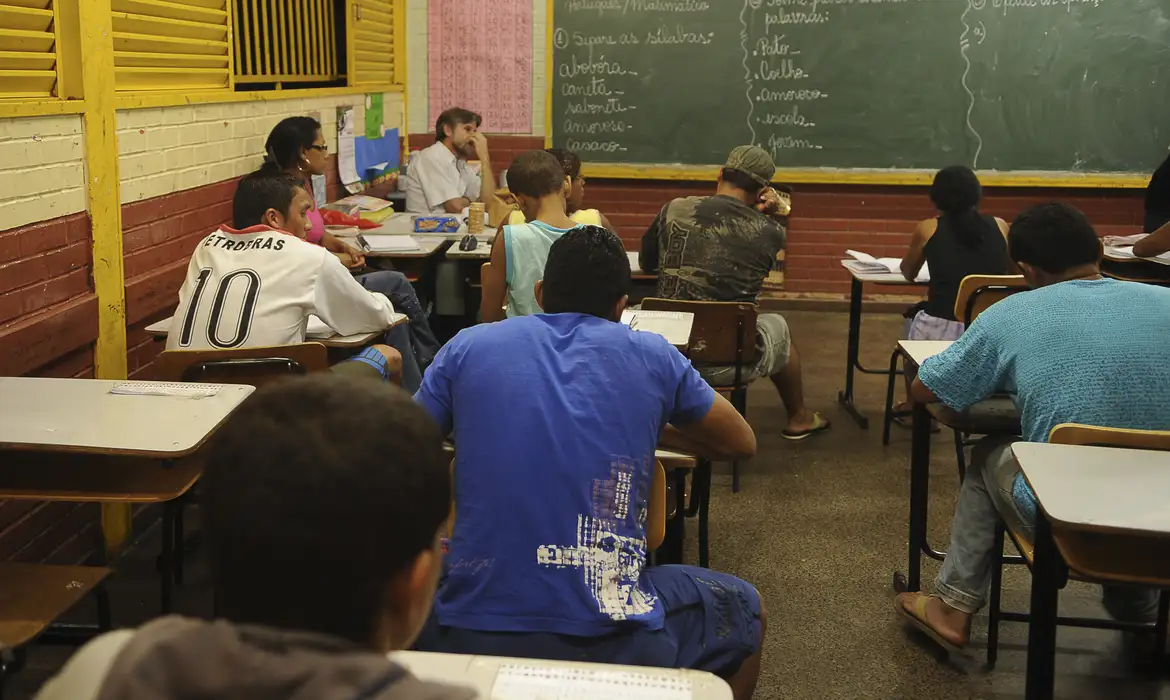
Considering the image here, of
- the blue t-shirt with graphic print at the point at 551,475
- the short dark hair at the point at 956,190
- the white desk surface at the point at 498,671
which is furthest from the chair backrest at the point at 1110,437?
the short dark hair at the point at 956,190

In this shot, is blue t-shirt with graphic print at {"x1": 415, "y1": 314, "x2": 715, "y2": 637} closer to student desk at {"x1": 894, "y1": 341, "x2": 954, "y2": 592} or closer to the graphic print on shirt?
the graphic print on shirt

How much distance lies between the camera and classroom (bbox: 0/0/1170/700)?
1.03 m

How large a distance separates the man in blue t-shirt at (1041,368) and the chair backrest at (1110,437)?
6.1 inches

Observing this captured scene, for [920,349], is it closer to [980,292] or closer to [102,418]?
[980,292]

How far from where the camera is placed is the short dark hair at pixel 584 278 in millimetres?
2047

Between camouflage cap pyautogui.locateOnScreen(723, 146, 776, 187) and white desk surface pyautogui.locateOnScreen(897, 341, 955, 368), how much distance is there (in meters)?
1.08

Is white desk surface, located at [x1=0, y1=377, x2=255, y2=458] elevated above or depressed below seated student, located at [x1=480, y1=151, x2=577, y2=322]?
below

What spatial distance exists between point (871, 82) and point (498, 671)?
6.33 m

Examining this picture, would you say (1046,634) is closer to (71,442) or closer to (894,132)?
(71,442)

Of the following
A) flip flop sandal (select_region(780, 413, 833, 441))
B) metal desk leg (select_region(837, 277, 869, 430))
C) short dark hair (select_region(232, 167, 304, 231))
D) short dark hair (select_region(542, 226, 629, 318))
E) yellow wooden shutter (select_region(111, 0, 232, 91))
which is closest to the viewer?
short dark hair (select_region(542, 226, 629, 318))

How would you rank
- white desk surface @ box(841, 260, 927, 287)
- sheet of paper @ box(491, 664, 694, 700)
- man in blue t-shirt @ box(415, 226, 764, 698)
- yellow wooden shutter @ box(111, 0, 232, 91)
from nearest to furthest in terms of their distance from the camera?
sheet of paper @ box(491, 664, 694, 700), man in blue t-shirt @ box(415, 226, 764, 698), yellow wooden shutter @ box(111, 0, 232, 91), white desk surface @ box(841, 260, 927, 287)

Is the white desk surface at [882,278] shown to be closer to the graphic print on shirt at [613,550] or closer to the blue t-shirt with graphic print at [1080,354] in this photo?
the blue t-shirt with graphic print at [1080,354]

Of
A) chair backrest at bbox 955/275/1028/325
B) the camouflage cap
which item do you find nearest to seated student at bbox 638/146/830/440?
the camouflage cap

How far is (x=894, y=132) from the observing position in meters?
7.07
